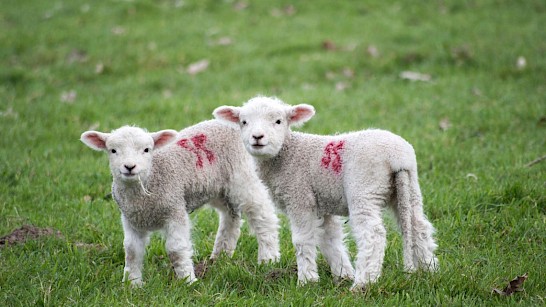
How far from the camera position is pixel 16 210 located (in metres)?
6.89

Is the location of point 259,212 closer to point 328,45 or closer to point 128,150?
point 128,150

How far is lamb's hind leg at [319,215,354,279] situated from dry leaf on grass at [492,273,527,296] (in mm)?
1135

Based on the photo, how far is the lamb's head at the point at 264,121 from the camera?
5223mm

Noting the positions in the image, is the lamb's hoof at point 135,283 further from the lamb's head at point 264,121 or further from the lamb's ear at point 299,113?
the lamb's ear at point 299,113

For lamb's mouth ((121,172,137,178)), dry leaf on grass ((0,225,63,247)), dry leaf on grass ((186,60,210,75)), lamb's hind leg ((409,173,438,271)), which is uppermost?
lamb's mouth ((121,172,137,178))

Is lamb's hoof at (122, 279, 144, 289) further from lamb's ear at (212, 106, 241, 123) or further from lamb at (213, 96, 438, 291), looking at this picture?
lamb's ear at (212, 106, 241, 123)

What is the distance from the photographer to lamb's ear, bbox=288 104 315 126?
5.49 meters

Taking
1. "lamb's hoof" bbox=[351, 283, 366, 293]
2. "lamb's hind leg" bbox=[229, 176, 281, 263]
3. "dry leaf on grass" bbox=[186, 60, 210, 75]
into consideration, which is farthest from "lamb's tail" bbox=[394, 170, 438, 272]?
"dry leaf on grass" bbox=[186, 60, 210, 75]

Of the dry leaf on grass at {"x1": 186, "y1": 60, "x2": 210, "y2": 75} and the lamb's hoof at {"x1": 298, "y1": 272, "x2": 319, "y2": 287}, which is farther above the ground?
the lamb's hoof at {"x1": 298, "y1": 272, "x2": 319, "y2": 287}

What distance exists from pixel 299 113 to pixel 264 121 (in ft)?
1.17

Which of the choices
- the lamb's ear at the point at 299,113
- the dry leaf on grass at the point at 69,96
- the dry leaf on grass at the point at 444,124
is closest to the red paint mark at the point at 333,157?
the lamb's ear at the point at 299,113

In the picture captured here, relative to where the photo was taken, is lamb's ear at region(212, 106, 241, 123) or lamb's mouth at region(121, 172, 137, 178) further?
lamb's ear at region(212, 106, 241, 123)

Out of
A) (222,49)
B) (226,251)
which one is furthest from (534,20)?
(226,251)

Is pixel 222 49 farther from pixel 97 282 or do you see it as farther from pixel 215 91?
pixel 97 282
